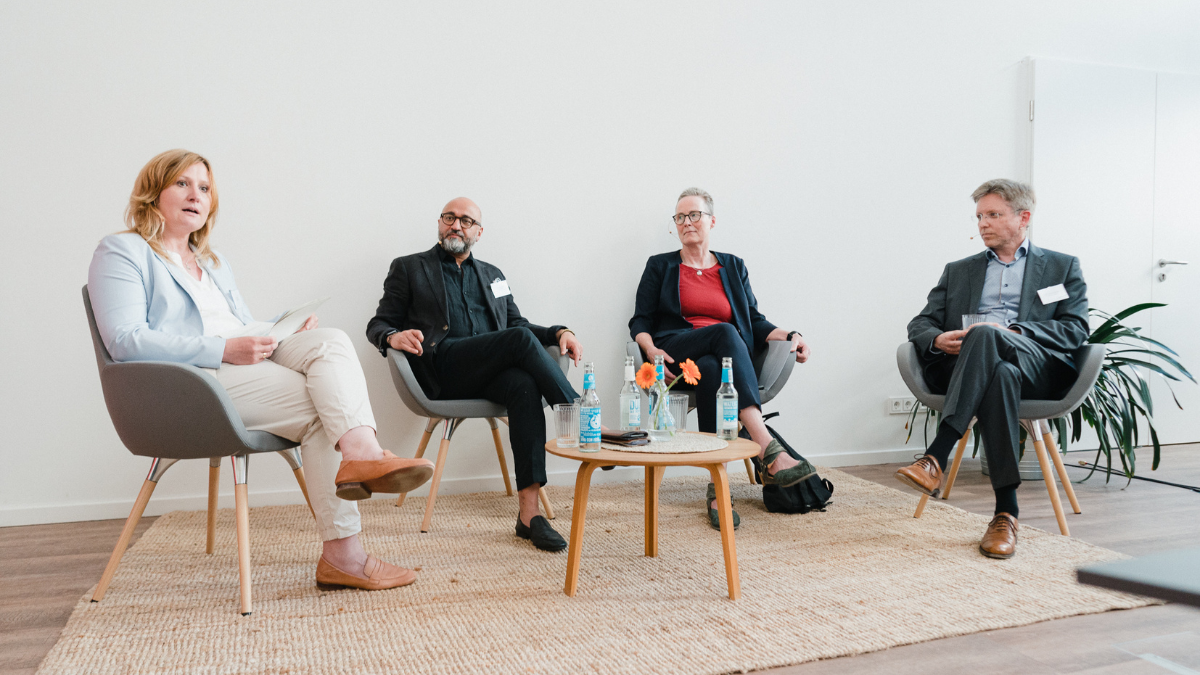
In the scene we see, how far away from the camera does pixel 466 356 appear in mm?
2684

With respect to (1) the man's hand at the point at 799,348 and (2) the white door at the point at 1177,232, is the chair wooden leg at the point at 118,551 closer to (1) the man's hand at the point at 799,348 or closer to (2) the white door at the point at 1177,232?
(1) the man's hand at the point at 799,348

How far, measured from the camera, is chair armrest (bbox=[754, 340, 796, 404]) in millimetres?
3016

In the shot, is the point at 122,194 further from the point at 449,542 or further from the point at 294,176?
the point at 449,542

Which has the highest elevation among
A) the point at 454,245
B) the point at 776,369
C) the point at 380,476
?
the point at 454,245

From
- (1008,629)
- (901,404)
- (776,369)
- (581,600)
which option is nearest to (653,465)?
(581,600)

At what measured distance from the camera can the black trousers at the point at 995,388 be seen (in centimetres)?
244

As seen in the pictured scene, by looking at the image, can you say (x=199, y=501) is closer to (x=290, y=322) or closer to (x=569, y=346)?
(x=290, y=322)

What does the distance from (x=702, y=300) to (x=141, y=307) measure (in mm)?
2090

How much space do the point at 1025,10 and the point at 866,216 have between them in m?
1.56

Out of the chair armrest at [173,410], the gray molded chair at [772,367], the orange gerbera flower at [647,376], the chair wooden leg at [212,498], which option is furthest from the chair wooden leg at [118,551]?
the gray molded chair at [772,367]

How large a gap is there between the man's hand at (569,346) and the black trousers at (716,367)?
1.55 ft

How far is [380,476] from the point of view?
1.68m

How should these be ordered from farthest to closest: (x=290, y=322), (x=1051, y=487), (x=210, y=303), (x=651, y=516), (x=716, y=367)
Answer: (x=716, y=367) < (x=1051, y=487) < (x=651, y=516) < (x=210, y=303) < (x=290, y=322)

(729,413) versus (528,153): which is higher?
(528,153)
